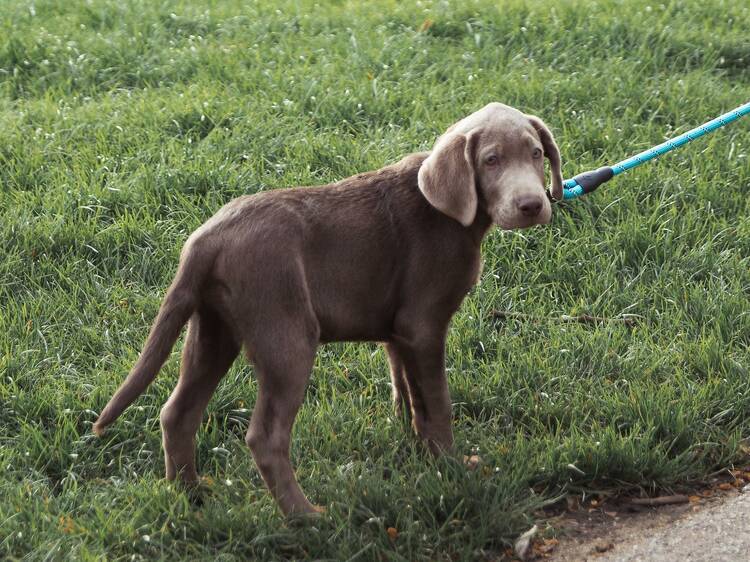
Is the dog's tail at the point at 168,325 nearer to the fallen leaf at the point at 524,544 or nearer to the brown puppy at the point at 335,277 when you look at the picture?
the brown puppy at the point at 335,277

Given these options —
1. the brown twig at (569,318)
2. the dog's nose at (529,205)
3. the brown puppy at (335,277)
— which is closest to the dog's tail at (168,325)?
the brown puppy at (335,277)

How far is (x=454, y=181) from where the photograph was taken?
3.84m

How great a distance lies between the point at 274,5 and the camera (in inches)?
336

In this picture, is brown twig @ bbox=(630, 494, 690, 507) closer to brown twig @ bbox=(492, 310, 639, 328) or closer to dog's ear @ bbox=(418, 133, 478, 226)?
brown twig @ bbox=(492, 310, 639, 328)

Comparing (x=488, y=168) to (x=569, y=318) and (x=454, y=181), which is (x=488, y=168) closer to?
(x=454, y=181)

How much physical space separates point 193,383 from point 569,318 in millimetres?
1931

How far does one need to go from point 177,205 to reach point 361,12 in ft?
10.2

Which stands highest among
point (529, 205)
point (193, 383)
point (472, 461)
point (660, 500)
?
point (529, 205)

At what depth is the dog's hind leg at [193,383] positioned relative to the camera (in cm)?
391

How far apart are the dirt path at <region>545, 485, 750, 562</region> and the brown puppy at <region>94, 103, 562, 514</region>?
581 millimetres

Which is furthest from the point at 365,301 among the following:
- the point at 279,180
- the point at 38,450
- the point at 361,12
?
the point at 361,12

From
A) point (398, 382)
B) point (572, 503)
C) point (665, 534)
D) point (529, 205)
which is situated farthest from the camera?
point (398, 382)

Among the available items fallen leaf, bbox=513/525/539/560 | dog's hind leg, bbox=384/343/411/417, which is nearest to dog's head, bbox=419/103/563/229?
dog's hind leg, bbox=384/343/411/417

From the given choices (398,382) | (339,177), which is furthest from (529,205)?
(339,177)
